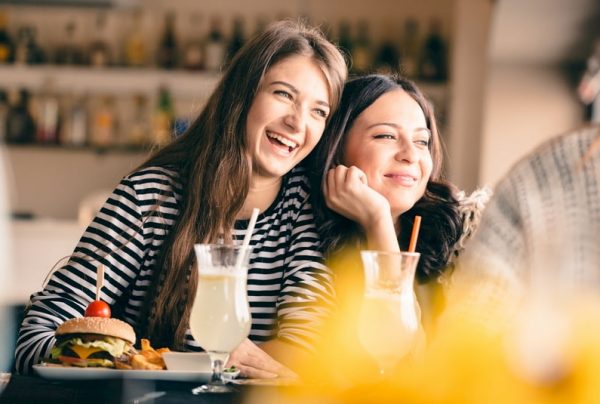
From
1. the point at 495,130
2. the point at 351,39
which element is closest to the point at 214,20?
the point at 351,39

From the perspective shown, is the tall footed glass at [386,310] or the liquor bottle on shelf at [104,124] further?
the liquor bottle on shelf at [104,124]

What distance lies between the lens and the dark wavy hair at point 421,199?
195 centimetres

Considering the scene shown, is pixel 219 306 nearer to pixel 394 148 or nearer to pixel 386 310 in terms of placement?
pixel 386 310

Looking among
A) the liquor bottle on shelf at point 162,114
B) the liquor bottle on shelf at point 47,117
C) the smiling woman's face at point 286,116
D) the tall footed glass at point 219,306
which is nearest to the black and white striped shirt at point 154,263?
the smiling woman's face at point 286,116

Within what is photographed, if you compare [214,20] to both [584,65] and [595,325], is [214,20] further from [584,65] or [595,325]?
[595,325]

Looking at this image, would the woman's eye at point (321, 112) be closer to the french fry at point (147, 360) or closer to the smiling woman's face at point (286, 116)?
the smiling woman's face at point (286, 116)

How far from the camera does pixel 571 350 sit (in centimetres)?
30

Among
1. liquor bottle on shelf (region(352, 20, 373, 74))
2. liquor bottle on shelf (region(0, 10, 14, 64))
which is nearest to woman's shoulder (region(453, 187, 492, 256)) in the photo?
liquor bottle on shelf (region(352, 20, 373, 74))

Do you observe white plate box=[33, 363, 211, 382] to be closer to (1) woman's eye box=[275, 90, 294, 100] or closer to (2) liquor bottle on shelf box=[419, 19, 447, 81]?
(1) woman's eye box=[275, 90, 294, 100]

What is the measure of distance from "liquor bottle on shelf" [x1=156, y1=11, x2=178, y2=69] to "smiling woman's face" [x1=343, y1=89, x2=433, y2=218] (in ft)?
10.5

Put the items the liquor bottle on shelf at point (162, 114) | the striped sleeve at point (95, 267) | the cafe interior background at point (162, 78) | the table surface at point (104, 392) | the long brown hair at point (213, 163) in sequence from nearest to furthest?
the table surface at point (104, 392) < the striped sleeve at point (95, 267) < the long brown hair at point (213, 163) < the cafe interior background at point (162, 78) < the liquor bottle on shelf at point (162, 114)

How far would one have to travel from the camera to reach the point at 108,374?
1.20m

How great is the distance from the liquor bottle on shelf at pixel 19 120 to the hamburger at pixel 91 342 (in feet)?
12.8

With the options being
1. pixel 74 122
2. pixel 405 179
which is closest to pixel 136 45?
pixel 74 122
